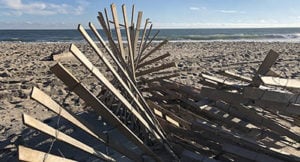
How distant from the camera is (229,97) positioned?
370 centimetres

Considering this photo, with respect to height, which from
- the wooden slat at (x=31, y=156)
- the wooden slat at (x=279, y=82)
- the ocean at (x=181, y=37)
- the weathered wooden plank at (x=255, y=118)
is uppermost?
the wooden slat at (x=279, y=82)

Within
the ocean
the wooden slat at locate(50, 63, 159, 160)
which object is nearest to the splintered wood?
the wooden slat at locate(50, 63, 159, 160)

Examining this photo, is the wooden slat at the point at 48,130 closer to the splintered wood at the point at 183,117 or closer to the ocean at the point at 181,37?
the splintered wood at the point at 183,117

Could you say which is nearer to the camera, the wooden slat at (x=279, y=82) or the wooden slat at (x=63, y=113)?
the wooden slat at (x=63, y=113)

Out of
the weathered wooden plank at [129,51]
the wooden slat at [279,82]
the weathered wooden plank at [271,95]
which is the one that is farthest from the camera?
the weathered wooden plank at [129,51]

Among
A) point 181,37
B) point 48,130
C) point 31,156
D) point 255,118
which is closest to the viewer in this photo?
point 31,156

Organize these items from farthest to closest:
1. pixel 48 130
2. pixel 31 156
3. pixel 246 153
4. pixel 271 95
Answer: pixel 246 153
pixel 271 95
pixel 48 130
pixel 31 156

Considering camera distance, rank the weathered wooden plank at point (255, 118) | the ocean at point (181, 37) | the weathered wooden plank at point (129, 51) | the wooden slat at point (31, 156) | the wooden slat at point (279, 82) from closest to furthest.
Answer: the wooden slat at point (31, 156) < the wooden slat at point (279, 82) < the weathered wooden plank at point (255, 118) < the weathered wooden plank at point (129, 51) < the ocean at point (181, 37)

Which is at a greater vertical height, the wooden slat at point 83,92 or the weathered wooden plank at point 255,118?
the wooden slat at point 83,92

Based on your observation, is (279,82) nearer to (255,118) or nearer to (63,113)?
(255,118)

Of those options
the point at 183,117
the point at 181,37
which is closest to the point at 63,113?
the point at 183,117

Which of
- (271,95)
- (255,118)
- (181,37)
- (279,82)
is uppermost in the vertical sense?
(279,82)

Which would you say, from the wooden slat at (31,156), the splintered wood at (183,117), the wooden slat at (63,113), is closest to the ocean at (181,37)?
the splintered wood at (183,117)

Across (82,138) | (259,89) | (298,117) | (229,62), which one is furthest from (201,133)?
(229,62)
